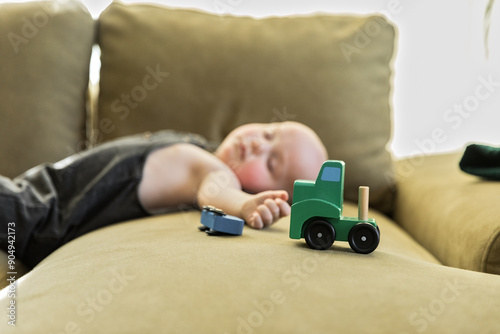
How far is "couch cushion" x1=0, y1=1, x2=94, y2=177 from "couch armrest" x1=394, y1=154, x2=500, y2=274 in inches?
42.0

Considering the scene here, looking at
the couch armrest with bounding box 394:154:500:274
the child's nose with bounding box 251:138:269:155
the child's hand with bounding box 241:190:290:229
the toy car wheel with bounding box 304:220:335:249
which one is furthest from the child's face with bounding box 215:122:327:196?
the toy car wheel with bounding box 304:220:335:249

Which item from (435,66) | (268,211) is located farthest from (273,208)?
(435,66)

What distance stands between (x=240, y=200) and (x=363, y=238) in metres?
0.42

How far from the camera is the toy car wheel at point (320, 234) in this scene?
82 centimetres

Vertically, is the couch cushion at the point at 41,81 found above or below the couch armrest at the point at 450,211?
above

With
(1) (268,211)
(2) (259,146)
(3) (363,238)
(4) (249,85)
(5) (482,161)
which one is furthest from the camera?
(4) (249,85)

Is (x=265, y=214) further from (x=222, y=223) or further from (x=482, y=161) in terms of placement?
(x=482, y=161)

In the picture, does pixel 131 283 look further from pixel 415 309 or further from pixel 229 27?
pixel 229 27

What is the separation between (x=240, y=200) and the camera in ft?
3.84

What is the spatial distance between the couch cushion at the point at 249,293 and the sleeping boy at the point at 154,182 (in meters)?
0.33

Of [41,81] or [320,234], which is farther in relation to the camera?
[41,81]

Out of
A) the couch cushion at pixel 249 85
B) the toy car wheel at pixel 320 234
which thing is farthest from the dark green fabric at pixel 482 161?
the toy car wheel at pixel 320 234

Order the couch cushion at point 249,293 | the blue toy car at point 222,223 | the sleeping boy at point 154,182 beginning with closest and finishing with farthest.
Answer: the couch cushion at point 249,293
the blue toy car at point 222,223
the sleeping boy at point 154,182

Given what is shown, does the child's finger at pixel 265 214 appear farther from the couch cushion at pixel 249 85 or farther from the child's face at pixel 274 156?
the couch cushion at pixel 249 85
